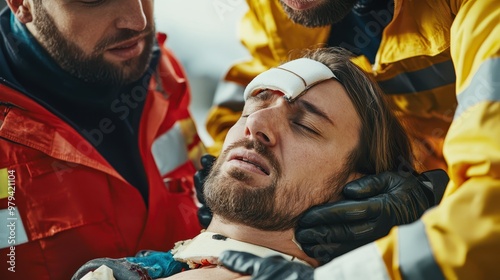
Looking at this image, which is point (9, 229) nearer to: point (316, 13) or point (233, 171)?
point (233, 171)

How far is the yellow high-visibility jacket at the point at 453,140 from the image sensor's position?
3.92 ft

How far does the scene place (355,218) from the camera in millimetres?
1543

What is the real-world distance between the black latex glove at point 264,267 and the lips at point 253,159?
9.0 inches

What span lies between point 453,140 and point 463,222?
171 millimetres

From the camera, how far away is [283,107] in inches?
65.1

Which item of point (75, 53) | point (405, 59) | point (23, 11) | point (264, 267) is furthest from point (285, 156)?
point (23, 11)

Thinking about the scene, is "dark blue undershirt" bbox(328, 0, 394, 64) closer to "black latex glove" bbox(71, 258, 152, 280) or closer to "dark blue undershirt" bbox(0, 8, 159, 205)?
"dark blue undershirt" bbox(0, 8, 159, 205)

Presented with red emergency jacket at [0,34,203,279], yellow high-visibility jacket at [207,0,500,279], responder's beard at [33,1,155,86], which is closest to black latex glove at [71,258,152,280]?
red emergency jacket at [0,34,203,279]

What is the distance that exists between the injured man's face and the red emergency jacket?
41cm

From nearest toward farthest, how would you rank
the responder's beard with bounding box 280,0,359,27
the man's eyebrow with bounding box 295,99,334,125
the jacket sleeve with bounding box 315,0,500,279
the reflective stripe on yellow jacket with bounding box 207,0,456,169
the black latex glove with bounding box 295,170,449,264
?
the jacket sleeve with bounding box 315,0,500,279, the black latex glove with bounding box 295,170,449,264, the man's eyebrow with bounding box 295,99,334,125, the reflective stripe on yellow jacket with bounding box 207,0,456,169, the responder's beard with bounding box 280,0,359,27

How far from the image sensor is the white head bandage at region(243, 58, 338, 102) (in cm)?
166

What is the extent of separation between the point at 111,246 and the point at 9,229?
0.25 metres

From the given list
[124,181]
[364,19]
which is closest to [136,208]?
[124,181]

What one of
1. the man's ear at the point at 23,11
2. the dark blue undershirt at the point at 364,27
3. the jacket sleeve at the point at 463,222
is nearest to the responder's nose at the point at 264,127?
the jacket sleeve at the point at 463,222
